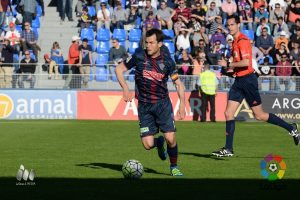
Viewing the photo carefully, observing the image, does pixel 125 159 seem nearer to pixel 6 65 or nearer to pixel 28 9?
pixel 6 65

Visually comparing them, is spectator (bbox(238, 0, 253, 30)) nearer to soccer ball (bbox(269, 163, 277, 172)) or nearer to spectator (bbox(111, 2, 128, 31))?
spectator (bbox(111, 2, 128, 31))

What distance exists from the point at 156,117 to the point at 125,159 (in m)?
3.02

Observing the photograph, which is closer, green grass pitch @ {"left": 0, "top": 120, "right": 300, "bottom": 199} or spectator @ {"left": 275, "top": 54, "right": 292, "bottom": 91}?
green grass pitch @ {"left": 0, "top": 120, "right": 300, "bottom": 199}

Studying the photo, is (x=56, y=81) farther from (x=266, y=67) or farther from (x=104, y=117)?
(x=266, y=67)

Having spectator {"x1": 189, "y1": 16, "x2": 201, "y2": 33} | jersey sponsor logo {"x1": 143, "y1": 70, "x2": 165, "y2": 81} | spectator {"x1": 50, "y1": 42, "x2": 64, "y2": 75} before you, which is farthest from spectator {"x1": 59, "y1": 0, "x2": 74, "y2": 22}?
jersey sponsor logo {"x1": 143, "y1": 70, "x2": 165, "y2": 81}

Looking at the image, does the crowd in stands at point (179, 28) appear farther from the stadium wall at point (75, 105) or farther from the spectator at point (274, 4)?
the stadium wall at point (75, 105)

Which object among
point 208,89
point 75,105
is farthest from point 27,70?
point 208,89

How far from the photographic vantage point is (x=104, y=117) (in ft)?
94.6

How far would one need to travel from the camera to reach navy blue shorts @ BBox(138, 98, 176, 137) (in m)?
12.5

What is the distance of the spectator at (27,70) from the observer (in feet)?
92.7

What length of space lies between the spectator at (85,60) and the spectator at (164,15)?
3.08m

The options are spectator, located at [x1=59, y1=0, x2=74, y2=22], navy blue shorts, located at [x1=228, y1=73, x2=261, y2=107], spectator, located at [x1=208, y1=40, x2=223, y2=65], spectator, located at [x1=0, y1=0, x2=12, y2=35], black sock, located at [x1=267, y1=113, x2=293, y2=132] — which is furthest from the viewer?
spectator, located at [x1=59, y1=0, x2=74, y2=22]

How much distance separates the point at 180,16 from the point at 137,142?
12.6 meters

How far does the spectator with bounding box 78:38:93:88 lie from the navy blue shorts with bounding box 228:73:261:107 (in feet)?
43.2
